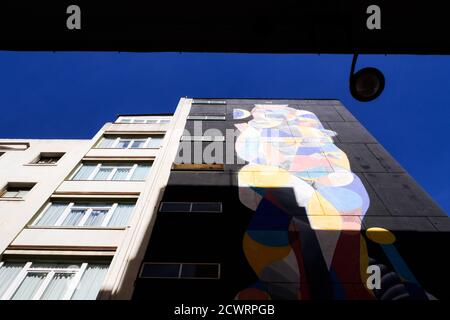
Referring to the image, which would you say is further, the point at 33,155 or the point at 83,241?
the point at 33,155

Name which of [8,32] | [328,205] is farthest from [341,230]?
[8,32]

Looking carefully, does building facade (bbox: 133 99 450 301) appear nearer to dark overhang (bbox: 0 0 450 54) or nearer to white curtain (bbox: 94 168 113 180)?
white curtain (bbox: 94 168 113 180)

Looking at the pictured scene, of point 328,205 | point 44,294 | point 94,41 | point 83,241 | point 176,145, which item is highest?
point 94,41

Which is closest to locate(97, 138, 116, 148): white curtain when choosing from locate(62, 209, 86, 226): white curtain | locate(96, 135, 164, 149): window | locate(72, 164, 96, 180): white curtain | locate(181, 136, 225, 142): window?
locate(96, 135, 164, 149): window

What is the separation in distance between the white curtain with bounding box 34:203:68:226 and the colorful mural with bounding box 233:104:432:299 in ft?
26.0

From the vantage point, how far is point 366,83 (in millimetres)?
5328

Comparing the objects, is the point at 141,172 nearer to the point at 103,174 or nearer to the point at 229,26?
the point at 103,174

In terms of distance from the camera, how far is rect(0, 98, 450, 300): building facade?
34.6ft

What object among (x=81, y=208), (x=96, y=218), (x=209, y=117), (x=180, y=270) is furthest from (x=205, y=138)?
(x=180, y=270)

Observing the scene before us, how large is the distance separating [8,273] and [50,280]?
1631 mm

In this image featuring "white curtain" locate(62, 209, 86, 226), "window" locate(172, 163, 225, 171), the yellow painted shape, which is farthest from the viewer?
"window" locate(172, 163, 225, 171)

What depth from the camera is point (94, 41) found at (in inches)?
233

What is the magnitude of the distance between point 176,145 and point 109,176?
4.12 meters
